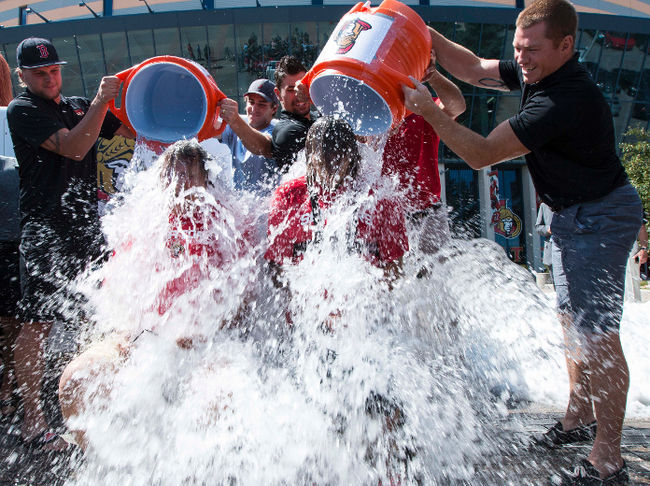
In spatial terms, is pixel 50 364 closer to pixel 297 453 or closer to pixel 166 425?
pixel 166 425

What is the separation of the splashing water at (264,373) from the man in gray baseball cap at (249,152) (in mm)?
385

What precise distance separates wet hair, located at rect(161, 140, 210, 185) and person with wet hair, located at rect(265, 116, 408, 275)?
39 cm

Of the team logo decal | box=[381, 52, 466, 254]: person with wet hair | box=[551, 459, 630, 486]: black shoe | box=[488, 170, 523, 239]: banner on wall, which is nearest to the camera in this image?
box=[551, 459, 630, 486]: black shoe

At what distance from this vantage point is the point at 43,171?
2.71 metres

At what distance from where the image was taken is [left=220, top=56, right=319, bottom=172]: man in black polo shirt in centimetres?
287

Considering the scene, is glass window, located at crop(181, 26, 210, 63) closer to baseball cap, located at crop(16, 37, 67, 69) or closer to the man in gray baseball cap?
the man in gray baseball cap

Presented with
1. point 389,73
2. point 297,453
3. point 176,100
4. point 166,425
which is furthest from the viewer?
point 176,100

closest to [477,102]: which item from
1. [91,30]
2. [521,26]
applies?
[91,30]

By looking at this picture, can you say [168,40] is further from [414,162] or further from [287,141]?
[414,162]

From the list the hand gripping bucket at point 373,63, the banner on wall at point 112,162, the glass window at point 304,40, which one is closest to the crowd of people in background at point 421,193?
the hand gripping bucket at point 373,63

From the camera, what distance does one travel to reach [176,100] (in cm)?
264

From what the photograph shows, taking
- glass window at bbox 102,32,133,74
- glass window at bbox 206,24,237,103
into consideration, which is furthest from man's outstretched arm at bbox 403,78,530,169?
glass window at bbox 102,32,133,74

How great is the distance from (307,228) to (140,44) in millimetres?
23044

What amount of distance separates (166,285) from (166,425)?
53 centimetres
